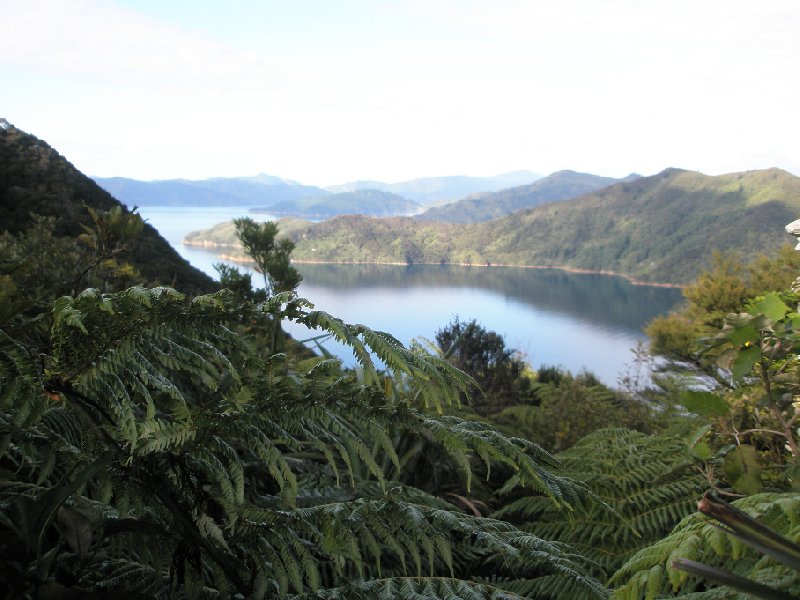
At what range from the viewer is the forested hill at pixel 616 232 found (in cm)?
7062

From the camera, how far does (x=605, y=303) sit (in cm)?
5950

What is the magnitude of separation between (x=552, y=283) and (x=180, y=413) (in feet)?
241

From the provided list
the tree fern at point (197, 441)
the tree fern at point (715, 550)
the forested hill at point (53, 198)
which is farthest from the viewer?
the forested hill at point (53, 198)

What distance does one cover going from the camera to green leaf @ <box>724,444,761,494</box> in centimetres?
112

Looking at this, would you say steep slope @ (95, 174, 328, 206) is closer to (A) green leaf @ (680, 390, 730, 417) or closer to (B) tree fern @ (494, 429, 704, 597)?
(B) tree fern @ (494, 429, 704, 597)

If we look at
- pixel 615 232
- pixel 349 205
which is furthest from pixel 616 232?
pixel 349 205

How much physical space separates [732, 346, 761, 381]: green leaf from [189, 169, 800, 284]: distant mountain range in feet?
228

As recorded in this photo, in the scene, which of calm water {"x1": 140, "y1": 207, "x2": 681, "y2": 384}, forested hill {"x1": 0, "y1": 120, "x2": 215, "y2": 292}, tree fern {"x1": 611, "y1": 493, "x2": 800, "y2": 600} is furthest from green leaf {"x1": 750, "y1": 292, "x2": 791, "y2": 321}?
calm water {"x1": 140, "y1": 207, "x2": 681, "y2": 384}

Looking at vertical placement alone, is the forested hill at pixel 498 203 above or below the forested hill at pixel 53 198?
above

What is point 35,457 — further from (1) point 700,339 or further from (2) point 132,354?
(1) point 700,339

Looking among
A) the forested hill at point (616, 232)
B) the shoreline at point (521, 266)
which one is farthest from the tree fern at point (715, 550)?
the forested hill at point (616, 232)

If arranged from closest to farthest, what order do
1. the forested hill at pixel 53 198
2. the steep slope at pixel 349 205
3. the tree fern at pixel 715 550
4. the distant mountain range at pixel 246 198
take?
the tree fern at pixel 715 550, the forested hill at pixel 53 198, the distant mountain range at pixel 246 198, the steep slope at pixel 349 205

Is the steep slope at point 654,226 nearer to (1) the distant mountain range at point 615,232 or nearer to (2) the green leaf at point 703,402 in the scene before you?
(1) the distant mountain range at point 615,232

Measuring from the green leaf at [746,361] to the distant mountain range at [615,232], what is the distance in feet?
228
